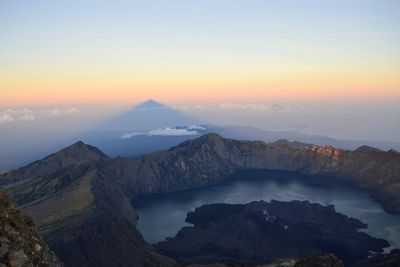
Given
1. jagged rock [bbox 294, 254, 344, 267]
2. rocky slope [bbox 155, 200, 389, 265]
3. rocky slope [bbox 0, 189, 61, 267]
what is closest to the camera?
rocky slope [bbox 0, 189, 61, 267]

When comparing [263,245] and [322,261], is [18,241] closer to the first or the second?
[322,261]

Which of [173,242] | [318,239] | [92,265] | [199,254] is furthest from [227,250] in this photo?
[92,265]

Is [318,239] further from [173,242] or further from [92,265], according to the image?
[92,265]

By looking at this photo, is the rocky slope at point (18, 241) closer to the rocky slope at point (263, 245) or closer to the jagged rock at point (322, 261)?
the jagged rock at point (322, 261)

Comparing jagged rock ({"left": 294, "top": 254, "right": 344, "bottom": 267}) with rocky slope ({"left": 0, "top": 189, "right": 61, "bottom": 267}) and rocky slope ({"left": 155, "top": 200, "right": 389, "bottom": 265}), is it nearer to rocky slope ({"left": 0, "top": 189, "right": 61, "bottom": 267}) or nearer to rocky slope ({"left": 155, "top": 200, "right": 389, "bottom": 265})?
rocky slope ({"left": 0, "top": 189, "right": 61, "bottom": 267})

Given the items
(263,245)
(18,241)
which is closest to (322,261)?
(18,241)

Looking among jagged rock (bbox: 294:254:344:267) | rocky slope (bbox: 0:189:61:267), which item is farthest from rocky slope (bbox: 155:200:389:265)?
rocky slope (bbox: 0:189:61:267)

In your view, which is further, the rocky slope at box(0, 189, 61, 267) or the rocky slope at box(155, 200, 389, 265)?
the rocky slope at box(155, 200, 389, 265)

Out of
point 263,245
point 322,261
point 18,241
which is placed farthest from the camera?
point 263,245

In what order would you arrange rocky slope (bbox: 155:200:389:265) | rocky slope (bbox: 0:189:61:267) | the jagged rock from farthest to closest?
rocky slope (bbox: 155:200:389:265) → the jagged rock → rocky slope (bbox: 0:189:61:267)

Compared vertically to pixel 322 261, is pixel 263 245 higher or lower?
lower
